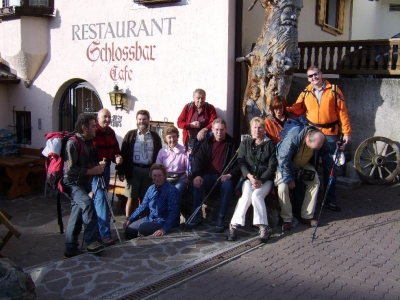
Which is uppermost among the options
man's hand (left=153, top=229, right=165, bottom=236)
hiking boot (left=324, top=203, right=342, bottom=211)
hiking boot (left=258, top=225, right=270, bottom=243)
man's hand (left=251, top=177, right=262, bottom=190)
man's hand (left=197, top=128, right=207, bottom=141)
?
man's hand (left=197, top=128, right=207, bottom=141)

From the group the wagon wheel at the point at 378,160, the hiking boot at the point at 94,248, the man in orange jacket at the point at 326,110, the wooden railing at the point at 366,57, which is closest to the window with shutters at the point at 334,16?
the wooden railing at the point at 366,57

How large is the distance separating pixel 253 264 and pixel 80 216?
82.0 inches

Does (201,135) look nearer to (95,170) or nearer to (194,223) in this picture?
(194,223)

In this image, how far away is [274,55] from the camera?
22.6 feet

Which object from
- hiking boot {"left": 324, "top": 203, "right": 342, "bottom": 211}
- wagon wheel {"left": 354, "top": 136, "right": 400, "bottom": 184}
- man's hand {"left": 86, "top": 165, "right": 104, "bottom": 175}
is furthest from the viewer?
wagon wheel {"left": 354, "top": 136, "right": 400, "bottom": 184}

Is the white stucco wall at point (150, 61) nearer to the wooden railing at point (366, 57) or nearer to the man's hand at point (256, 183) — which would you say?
the man's hand at point (256, 183)

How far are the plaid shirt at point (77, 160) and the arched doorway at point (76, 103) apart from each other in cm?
390

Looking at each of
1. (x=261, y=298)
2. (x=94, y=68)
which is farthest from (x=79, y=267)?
(x=94, y=68)

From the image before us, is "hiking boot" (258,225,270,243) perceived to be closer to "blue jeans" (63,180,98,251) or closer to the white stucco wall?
"blue jeans" (63,180,98,251)

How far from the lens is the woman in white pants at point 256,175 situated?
560cm

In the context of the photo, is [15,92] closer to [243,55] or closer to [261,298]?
[243,55]

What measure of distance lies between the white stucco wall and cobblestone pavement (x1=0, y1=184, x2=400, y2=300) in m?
2.58

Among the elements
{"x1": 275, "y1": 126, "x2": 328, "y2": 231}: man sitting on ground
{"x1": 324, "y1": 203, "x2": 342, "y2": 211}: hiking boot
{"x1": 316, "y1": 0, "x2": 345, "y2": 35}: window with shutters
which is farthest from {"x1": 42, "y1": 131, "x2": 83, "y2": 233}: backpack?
{"x1": 316, "y1": 0, "x2": 345, "y2": 35}: window with shutters

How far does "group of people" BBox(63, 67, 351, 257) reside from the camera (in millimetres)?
5320
